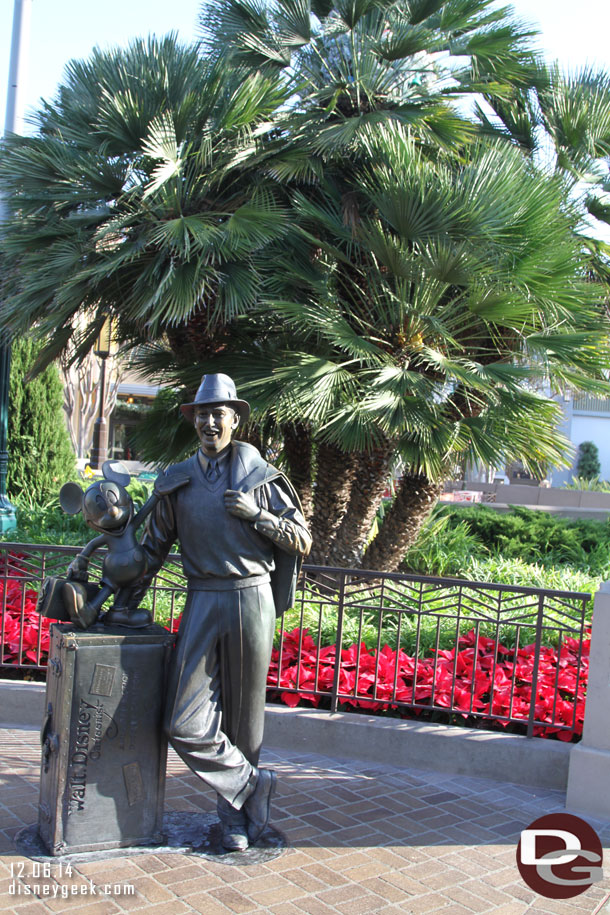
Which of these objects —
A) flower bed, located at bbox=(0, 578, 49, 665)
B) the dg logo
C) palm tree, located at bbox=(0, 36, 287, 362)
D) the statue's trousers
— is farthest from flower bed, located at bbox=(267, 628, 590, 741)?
palm tree, located at bbox=(0, 36, 287, 362)

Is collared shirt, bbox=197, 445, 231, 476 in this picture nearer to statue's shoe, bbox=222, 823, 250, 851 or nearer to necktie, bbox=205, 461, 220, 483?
necktie, bbox=205, 461, 220, 483

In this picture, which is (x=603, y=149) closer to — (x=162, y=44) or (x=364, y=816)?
(x=162, y=44)

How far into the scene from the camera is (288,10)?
7562mm

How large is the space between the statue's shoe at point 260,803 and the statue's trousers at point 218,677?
0.22 ft

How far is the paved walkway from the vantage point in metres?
3.17

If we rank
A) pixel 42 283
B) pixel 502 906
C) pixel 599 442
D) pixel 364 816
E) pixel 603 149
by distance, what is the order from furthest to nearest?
pixel 599 442 → pixel 603 149 → pixel 42 283 → pixel 364 816 → pixel 502 906

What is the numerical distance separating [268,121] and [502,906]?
6244 millimetres

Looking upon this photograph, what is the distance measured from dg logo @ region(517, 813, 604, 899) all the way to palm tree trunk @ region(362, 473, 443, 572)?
3.76 m

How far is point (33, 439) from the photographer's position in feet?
40.0

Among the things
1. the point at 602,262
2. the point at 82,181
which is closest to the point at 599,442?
the point at 602,262

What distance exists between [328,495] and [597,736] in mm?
3876

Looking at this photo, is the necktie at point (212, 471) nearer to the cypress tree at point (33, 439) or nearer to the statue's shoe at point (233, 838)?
the statue's shoe at point (233, 838)

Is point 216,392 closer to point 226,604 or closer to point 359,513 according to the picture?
point 226,604

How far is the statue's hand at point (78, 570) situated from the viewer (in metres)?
3.53
